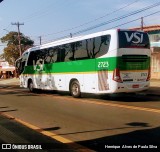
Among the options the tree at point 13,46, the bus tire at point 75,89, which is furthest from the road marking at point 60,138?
the tree at point 13,46

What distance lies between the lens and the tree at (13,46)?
78.2m

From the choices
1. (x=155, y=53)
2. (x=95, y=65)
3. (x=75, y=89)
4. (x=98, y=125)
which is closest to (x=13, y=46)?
(x=155, y=53)

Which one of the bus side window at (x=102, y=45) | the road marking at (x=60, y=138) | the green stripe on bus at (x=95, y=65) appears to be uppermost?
the bus side window at (x=102, y=45)

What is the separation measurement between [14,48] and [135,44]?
6273 cm

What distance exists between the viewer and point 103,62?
18.0 meters

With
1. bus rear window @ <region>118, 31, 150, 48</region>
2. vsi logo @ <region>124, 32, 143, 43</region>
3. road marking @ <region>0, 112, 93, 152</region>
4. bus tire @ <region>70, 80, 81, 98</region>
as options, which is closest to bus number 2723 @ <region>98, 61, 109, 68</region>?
bus rear window @ <region>118, 31, 150, 48</region>

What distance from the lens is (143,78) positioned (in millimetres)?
18250

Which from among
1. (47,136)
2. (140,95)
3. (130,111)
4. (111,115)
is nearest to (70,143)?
(47,136)

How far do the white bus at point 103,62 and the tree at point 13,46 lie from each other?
56.5 m

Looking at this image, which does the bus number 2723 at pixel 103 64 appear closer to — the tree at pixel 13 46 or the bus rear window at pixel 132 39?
the bus rear window at pixel 132 39

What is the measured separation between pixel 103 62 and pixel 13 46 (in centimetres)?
6257

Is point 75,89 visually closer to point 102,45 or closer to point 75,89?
point 75,89

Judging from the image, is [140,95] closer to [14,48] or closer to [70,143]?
[70,143]

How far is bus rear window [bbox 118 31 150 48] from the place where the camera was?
1750 cm
